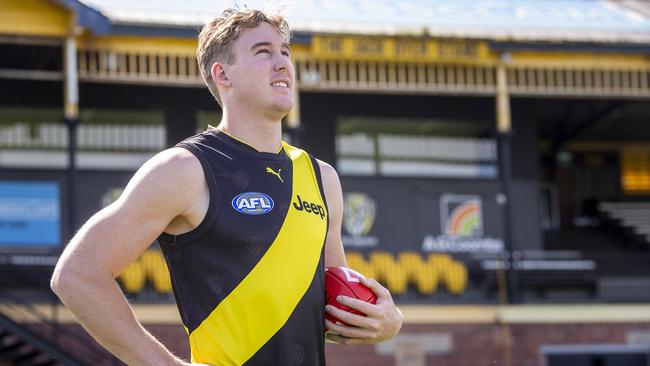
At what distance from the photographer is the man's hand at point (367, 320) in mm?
4387

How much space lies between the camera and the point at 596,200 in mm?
26938

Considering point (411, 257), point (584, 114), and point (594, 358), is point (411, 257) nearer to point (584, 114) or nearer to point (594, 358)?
point (594, 358)

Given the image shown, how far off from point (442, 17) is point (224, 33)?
58.1ft

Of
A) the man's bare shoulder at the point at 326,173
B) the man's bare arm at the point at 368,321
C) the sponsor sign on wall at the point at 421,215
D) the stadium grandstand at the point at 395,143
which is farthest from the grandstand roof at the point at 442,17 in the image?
the man's bare arm at the point at 368,321

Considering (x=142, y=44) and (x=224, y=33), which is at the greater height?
(x=142, y=44)

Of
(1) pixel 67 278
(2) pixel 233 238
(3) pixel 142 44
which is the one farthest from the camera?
(3) pixel 142 44

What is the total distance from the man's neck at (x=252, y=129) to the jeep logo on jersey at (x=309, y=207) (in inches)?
9.2

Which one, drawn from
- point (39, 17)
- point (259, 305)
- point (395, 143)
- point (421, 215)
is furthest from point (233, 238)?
point (395, 143)

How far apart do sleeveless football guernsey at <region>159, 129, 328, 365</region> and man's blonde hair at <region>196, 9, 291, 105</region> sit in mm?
282

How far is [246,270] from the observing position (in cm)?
422

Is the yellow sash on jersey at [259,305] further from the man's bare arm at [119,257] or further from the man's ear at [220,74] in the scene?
the man's ear at [220,74]

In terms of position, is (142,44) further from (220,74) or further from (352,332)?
(352,332)

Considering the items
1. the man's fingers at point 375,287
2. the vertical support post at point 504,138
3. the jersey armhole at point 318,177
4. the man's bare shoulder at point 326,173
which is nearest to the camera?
the man's fingers at point 375,287

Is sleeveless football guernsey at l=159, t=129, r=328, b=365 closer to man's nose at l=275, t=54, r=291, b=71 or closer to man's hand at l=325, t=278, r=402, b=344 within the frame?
man's hand at l=325, t=278, r=402, b=344
